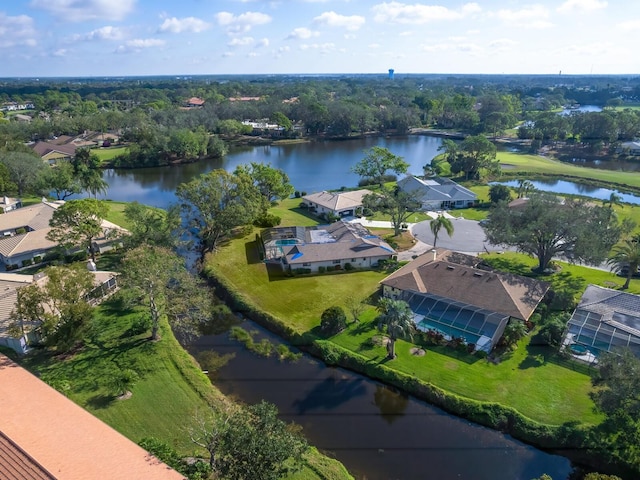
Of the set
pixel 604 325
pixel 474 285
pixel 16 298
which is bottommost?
pixel 604 325

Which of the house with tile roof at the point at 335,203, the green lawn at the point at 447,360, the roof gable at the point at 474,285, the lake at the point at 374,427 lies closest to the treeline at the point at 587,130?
the house with tile roof at the point at 335,203

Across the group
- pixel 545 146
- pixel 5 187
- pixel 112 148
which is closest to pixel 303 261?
pixel 5 187

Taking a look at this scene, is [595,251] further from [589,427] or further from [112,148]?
[112,148]

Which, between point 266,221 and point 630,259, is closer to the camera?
point 630,259

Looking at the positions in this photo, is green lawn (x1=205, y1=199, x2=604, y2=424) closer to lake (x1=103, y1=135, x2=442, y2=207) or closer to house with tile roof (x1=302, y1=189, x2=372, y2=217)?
house with tile roof (x1=302, y1=189, x2=372, y2=217)

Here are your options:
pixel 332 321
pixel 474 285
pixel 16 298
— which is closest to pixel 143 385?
pixel 332 321

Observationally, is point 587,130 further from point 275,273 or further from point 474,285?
point 275,273

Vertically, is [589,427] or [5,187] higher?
[5,187]

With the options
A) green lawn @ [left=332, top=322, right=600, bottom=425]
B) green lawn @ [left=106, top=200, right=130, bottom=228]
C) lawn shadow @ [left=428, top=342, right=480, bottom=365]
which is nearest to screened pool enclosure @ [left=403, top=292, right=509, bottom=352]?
lawn shadow @ [left=428, top=342, right=480, bottom=365]
